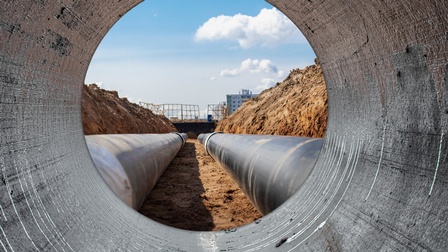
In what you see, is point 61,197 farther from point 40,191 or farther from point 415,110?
point 415,110

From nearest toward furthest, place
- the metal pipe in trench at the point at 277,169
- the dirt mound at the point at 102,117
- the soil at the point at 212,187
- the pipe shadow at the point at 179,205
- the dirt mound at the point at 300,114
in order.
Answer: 1. the metal pipe in trench at the point at 277,169
2. the pipe shadow at the point at 179,205
3. the soil at the point at 212,187
4. the dirt mound at the point at 300,114
5. the dirt mound at the point at 102,117

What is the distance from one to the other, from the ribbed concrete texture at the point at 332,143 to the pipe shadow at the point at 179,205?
1.81m

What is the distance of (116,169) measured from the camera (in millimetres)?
3197

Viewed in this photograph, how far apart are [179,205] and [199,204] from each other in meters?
0.29

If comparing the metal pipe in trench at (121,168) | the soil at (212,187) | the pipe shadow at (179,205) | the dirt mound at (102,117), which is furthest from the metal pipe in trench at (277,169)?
the dirt mound at (102,117)

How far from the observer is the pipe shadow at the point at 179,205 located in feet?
14.0

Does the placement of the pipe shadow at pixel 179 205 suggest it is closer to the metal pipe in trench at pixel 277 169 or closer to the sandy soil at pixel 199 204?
the sandy soil at pixel 199 204

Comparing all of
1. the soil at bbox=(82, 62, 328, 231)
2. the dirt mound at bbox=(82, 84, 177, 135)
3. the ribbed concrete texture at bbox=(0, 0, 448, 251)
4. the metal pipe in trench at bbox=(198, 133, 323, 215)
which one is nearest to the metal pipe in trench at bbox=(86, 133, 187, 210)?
the ribbed concrete texture at bbox=(0, 0, 448, 251)

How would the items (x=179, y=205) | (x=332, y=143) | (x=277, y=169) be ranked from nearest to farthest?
(x=332, y=143), (x=277, y=169), (x=179, y=205)

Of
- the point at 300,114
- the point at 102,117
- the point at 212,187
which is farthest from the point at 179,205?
the point at 102,117

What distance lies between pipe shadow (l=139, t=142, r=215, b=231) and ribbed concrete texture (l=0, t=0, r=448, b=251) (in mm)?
1812

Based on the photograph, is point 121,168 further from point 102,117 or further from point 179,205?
point 102,117

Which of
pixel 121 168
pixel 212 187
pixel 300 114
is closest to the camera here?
pixel 121 168

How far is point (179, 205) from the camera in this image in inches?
201
